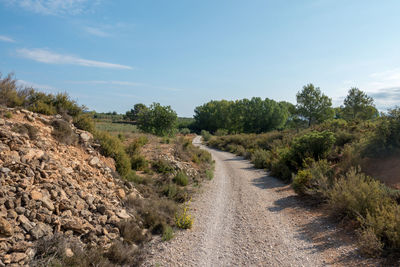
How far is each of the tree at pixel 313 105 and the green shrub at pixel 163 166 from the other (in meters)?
39.7

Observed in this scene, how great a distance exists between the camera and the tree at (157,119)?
29.2 metres

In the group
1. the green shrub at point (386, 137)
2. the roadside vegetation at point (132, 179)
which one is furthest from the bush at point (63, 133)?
the green shrub at point (386, 137)

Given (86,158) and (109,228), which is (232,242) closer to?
(109,228)

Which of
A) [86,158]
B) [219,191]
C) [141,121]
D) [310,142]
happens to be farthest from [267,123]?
[86,158]

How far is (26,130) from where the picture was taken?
7.56 m

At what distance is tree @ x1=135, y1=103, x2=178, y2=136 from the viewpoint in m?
29.2

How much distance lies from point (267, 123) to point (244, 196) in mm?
53923

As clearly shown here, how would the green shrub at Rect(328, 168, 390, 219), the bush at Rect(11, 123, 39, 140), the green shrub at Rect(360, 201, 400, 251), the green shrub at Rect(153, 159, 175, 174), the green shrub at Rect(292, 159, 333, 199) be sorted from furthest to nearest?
1. the green shrub at Rect(153, 159, 175, 174)
2. the green shrub at Rect(292, 159, 333, 199)
3. the bush at Rect(11, 123, 39, 140)
4. the green shrub at Rect(328, 168, 390, 219)
5. the green shrub at Rect(360, 201, 400, 251)

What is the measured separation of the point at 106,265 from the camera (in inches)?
191

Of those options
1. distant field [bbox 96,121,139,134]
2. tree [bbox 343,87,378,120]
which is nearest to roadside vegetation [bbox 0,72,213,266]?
distant field [bbox 96,121,139,134]

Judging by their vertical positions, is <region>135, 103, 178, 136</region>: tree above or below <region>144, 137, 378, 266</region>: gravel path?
above

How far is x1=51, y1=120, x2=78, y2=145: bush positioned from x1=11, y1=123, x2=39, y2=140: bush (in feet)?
3.05

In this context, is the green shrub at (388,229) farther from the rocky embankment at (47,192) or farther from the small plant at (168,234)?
the rocky embankment at (47,192)

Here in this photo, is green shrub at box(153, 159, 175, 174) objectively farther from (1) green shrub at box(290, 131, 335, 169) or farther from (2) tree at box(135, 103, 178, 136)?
(2) tree at box(135, 103, 178, 136)
